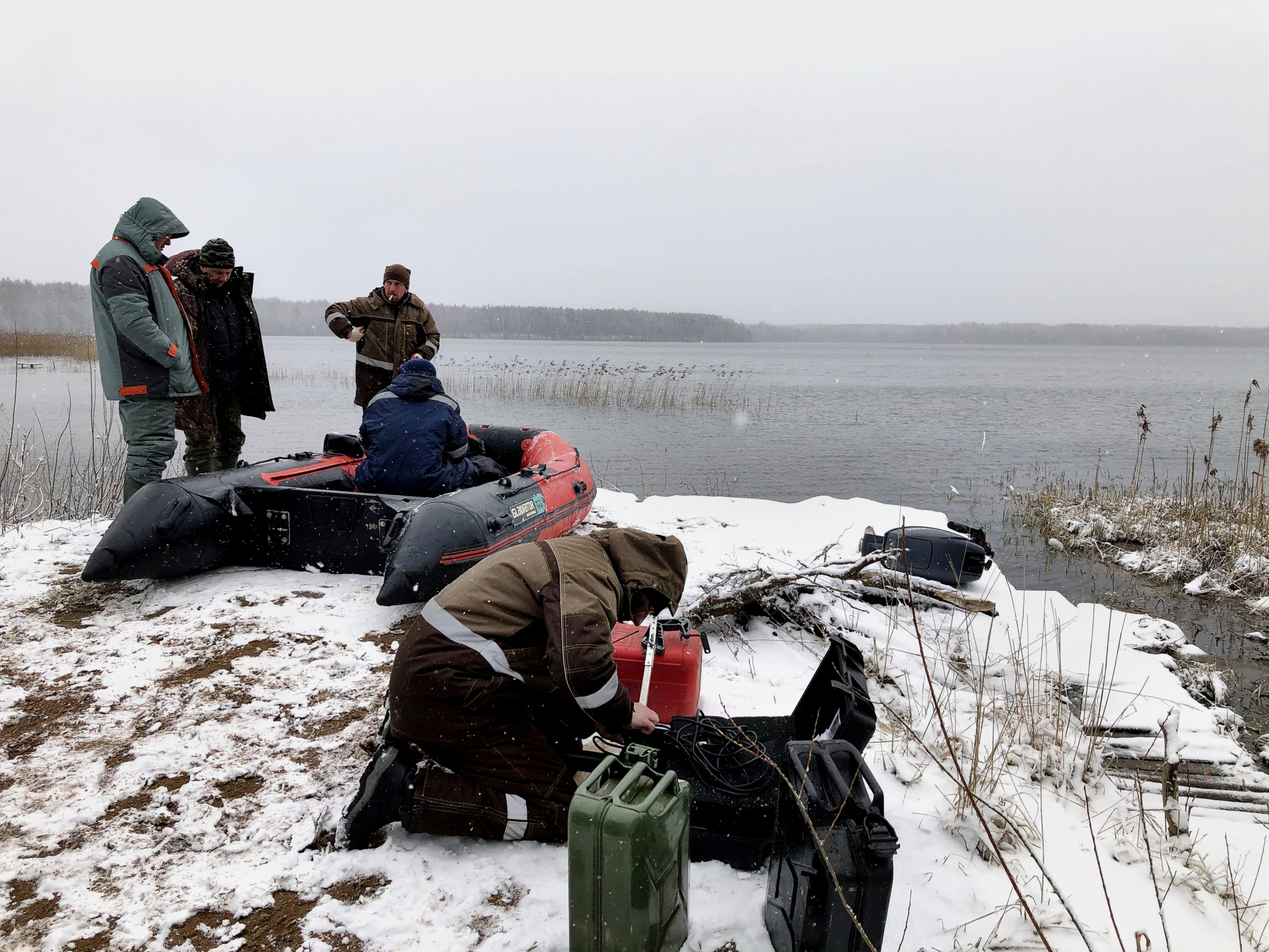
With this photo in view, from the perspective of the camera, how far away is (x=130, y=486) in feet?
14.2

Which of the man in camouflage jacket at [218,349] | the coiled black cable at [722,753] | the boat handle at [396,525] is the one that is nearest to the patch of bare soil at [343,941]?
the coiled black cable at [722,753]

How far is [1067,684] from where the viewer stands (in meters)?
3.51

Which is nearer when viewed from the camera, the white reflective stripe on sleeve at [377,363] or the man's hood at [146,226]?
the man's hood at [146,226]

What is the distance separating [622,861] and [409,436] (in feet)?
11.0

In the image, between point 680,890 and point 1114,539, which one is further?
point 1114,539

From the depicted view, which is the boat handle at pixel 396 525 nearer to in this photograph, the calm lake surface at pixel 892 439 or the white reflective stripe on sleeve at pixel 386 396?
the white reflective stripe on sleeve at pixel 386 396

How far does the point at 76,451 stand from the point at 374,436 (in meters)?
7.74

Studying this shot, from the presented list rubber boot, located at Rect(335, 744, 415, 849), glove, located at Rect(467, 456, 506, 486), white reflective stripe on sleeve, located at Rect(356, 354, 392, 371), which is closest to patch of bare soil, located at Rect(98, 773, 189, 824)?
rubber boot, located at Rect(335, 744, 415, 849)

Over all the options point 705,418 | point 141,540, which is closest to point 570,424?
point 705,418

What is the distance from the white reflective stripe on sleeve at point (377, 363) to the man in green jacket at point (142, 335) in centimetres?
139

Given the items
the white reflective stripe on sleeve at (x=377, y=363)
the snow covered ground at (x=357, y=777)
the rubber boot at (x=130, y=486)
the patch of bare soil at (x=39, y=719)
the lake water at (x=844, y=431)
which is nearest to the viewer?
the snow covered ground at (x=357, y=777)

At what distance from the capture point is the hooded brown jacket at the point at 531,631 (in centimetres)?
198

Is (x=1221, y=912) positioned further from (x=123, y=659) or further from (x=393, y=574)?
(x=123, y=659)

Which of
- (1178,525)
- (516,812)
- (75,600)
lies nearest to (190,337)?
(75,600)
